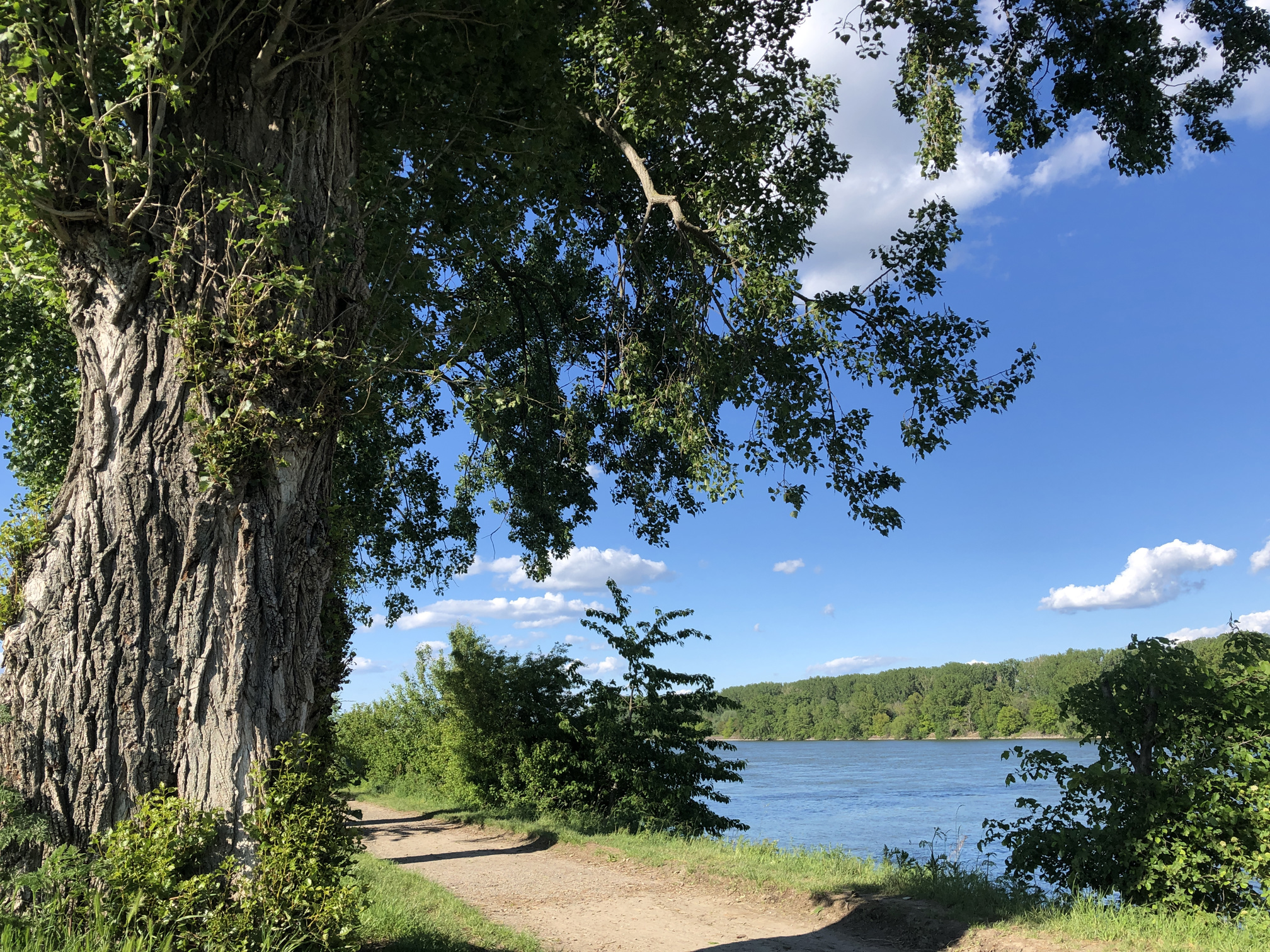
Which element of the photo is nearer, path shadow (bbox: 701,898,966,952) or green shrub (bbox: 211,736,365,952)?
green shrub (bbox: 211,736,365,952)

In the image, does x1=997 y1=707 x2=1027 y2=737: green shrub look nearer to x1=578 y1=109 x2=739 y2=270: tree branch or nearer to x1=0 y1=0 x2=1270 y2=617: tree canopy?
x1=0 y1=0 x2=1270 y2=617: tree canopy

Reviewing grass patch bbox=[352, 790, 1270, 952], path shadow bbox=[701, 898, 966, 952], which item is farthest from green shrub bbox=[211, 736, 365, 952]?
grass patch bbox=[352, 790, 1270, 952]

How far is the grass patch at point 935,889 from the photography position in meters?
5.73

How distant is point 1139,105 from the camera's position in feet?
29.8

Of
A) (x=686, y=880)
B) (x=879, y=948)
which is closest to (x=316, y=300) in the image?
(x=879, y=948)

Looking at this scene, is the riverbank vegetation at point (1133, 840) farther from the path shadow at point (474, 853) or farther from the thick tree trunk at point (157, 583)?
the thick tree trunk at point (157, 583)

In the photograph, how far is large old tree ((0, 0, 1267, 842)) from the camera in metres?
4.15

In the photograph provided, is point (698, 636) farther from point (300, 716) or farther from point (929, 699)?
point (929, 699)

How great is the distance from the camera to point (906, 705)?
102 meters

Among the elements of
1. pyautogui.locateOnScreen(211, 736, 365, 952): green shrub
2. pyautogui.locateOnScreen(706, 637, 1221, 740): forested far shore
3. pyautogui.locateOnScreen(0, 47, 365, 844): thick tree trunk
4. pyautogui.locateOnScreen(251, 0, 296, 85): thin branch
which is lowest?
pyautogui.locateOnScreen(706, 637, 1221, 740): forested far shore

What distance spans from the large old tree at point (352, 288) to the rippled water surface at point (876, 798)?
24.5ft

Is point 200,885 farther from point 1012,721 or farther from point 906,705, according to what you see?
point 906,705

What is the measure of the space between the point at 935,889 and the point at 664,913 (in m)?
2.47

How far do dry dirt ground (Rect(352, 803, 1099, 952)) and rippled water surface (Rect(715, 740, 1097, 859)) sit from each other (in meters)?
4.23
